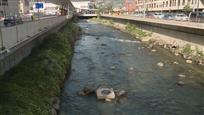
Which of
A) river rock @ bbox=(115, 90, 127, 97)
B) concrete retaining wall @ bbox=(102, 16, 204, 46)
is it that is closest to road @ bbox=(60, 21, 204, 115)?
river rock @ bbox=(115, 90, 127, 97)

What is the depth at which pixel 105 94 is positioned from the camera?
20.4 m

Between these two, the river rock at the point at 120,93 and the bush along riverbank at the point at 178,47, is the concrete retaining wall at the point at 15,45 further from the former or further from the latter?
the bush along riverbank at the point at 178,47

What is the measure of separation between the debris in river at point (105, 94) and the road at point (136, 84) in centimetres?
51

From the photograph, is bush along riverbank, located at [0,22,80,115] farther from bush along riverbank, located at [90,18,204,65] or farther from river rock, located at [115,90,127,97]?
bush along riverbank, located at [90,18,204,65]

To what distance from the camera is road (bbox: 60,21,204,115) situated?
18.7 m

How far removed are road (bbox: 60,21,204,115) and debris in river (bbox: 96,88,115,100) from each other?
509 mm

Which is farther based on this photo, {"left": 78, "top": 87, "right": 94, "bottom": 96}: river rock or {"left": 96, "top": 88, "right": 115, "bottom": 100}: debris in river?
{"left": 78, "top": 87, "right": 94, "bottom": 96}: river rock

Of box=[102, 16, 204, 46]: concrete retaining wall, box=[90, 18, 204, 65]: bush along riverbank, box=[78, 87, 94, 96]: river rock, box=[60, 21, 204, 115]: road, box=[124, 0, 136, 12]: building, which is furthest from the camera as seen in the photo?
box=[124, 0, 136, 12]: building

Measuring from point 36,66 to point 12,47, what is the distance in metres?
2.50

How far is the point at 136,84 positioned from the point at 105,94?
4849 mm

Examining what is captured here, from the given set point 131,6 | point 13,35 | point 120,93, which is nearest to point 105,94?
point 120,93

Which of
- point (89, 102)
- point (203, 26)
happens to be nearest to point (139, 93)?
point (89, 102)

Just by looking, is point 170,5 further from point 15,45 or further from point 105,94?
point 15,45

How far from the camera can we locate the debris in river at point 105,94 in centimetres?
2016
